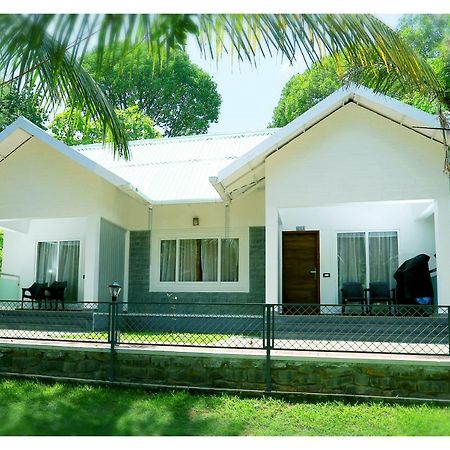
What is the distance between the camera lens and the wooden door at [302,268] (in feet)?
42.5

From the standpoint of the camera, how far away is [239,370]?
7969 mm

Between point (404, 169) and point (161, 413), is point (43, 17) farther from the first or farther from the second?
point (404, 169)

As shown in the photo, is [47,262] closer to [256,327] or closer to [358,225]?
[256,327]

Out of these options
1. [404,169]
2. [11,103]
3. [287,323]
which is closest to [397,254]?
[404,169]

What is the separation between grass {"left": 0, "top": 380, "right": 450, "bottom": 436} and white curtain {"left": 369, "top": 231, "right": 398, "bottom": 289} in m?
5.50

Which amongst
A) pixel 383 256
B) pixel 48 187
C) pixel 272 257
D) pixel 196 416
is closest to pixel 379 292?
pixel 383 256

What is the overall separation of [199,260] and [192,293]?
0.80 meters

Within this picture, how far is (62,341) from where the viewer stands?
8953mm

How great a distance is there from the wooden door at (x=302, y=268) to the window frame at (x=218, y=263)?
922mm

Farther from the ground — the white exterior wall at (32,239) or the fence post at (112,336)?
the white exterior wall at (32,239)

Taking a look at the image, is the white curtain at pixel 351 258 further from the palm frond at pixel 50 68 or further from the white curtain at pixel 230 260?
the palm frond at pixel 50 68

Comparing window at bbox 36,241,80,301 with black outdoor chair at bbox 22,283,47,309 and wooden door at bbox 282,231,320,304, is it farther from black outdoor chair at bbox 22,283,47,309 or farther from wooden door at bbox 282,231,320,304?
wooden door at bbox 282,231,320,304

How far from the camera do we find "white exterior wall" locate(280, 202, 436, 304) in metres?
12.3

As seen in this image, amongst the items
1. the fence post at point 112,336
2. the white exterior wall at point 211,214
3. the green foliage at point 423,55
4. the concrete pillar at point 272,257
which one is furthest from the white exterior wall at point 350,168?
the fence post at point 112,336
